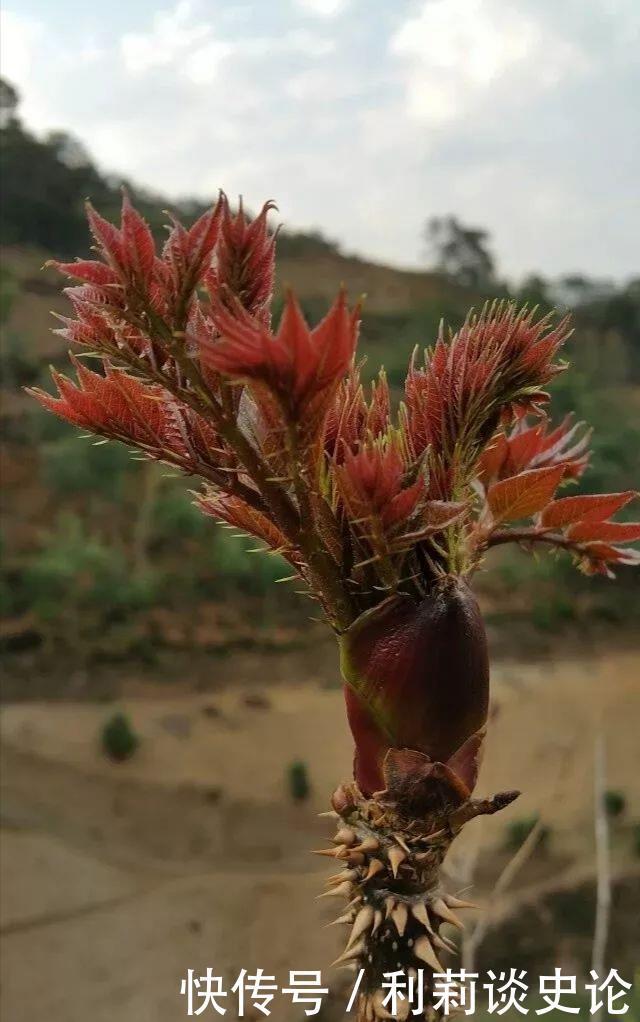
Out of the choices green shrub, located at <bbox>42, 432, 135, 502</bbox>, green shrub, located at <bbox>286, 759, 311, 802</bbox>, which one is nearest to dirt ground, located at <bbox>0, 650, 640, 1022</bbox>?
green shrub, located at <bbox>286, 759, 311, 802</bbox>

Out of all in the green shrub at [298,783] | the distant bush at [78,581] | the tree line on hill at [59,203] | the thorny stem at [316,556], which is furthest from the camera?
the tree line on hill at [59,203]

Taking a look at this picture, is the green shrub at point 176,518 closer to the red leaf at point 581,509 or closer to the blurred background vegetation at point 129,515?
the blurred background vegetation at point 129,515

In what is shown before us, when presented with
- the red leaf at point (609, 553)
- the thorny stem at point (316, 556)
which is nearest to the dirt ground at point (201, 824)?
the red leaf at point (609, 553)

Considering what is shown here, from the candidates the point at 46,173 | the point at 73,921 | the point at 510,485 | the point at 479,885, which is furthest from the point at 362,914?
the point at 46,173

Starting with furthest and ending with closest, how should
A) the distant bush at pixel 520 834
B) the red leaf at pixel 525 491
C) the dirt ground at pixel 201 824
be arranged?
the distant bush at pixel 520 834, the dirt ground at pixel 201 824, the red leaf at pixel 525 491

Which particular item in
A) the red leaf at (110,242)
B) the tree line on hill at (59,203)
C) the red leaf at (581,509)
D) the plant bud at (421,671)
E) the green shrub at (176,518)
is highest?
the tree line on hill at (59,203)

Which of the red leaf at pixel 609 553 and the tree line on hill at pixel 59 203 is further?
the tree line on hill at pixel 59 203

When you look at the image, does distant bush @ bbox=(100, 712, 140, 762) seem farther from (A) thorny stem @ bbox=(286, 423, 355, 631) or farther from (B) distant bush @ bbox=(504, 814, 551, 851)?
(A) thorny stem @ bbox=(286, 423, 355, 631)
